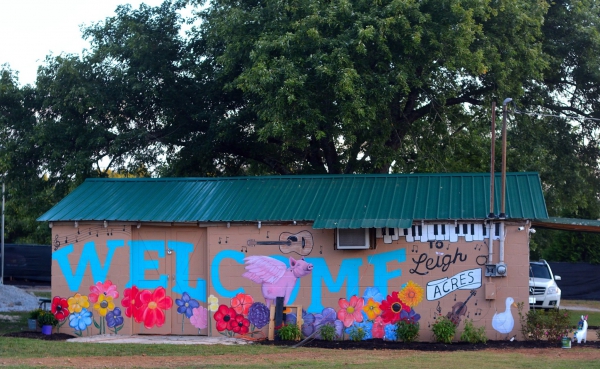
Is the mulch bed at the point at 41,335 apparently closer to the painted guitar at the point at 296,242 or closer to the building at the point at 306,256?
the building at the point at 306,256

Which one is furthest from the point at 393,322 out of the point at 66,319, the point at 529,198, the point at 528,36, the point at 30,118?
the point at 30,118

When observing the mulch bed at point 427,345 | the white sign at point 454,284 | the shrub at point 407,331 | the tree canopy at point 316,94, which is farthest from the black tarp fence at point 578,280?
the shrub at point 407,331

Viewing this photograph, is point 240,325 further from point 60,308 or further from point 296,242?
point 60,308

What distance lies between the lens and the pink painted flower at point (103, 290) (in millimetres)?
15156

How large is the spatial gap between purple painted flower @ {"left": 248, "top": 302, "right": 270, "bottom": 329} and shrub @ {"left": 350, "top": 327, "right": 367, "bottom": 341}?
5.83 feet

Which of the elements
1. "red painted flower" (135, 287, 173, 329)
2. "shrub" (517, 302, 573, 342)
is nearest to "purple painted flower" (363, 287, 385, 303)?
"shrub" (517, 302, 573, 342)

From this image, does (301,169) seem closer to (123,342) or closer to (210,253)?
(210,253)

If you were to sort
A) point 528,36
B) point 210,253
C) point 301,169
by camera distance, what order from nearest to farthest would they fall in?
point 210,253
point 528,36
point 301,169

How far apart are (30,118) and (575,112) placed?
1752 cm

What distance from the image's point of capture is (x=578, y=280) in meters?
28.2

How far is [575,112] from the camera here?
75.4ft

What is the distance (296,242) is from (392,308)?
7.72 feet

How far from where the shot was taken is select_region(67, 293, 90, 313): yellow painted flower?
598 inches

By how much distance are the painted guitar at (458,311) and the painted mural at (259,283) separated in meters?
0.02
